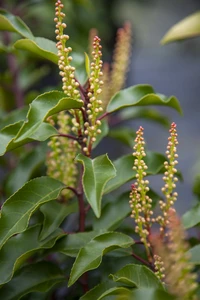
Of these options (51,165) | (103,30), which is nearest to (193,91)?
(103,30)

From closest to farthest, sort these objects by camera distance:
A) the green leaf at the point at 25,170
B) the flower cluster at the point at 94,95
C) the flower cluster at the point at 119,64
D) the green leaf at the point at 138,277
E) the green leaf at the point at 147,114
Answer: the green leaf at the point at 138,277, the flower cluster at the point at 94,95, the green leaf at the point at 25,170, the flower cluster at the point at 119,64, the green leaf at the point at 147,114

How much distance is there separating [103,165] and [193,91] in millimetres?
5047

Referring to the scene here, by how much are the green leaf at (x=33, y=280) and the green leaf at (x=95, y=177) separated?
9.4 inches

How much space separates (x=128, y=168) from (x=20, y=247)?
279mm

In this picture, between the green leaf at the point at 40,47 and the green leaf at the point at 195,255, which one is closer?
the green leaf at the point at 195,255

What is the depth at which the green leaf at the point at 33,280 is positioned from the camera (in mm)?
1155

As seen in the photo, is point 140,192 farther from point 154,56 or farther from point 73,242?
point 154,56

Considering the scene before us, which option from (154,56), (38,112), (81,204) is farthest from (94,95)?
A: (154,56)

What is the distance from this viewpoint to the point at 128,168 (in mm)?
1255

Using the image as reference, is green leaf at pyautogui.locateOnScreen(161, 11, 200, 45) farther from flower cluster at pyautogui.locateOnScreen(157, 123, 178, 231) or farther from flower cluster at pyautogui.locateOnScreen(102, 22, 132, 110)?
flower cluster at pyautogui.locateOnScreen(157, 123, 178, 231)

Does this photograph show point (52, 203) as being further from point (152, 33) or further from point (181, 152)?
point (152, 33)

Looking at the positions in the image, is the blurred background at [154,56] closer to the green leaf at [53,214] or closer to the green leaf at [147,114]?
the green leaf at [147,114]

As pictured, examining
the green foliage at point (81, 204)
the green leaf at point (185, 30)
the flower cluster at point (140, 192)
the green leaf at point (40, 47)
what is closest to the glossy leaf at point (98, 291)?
the green foliage at point (81, 204)

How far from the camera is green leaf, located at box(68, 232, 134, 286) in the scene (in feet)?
3.34
